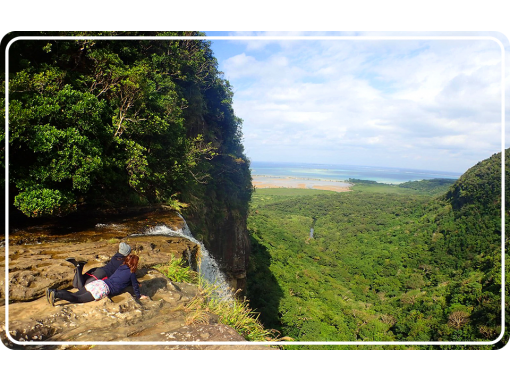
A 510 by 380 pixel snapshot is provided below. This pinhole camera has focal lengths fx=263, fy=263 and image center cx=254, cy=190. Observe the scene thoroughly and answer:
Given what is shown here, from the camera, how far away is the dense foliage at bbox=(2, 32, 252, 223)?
4.08 metres

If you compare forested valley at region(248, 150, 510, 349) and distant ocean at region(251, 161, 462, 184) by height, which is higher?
distant ocean at region(251, 161, 462, 184)

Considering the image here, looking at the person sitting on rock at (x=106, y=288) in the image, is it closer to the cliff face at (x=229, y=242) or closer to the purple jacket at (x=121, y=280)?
the purple jacket at (x=121, y=280)

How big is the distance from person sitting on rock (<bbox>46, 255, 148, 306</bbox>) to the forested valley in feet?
15.8

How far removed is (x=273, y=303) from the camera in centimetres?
1722

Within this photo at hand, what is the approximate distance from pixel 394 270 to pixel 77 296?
27.2 metres

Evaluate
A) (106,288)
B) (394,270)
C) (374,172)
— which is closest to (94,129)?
(106,288)

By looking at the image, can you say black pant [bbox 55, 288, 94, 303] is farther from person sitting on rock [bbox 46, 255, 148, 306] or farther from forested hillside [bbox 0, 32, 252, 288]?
forested hillside [bbox 0, 32, 252, 288]

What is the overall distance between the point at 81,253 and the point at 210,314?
2.45m

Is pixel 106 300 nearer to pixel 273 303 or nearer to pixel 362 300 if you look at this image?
pixel 273 303

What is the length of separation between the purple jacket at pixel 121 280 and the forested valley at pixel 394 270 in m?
4.77

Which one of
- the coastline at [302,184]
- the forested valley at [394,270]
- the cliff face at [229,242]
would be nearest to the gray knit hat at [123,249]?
the forested valley at [394,270]

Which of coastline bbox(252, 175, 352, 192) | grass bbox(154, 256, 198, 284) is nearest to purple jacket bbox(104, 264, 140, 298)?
grass bbox(154, 256, 198, 284)

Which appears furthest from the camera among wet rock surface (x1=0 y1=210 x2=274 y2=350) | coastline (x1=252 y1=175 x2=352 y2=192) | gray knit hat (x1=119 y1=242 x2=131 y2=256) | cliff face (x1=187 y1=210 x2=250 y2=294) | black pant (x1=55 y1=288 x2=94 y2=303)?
coastline (x1=252 y1=175 x2=352 y2=192)
